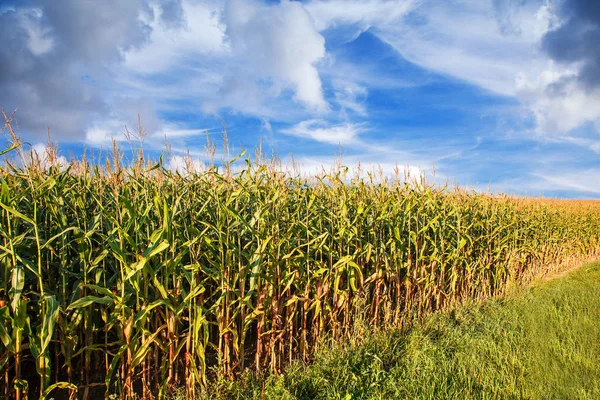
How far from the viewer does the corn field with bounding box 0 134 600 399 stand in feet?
12.5

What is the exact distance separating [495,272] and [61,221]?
9969 millimetres

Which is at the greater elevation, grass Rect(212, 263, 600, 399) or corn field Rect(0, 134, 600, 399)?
corn field Rect(0, 134, 600, 399)

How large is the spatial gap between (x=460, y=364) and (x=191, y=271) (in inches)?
136

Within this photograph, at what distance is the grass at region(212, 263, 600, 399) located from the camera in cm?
443

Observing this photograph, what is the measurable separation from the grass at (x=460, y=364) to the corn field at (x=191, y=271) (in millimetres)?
481

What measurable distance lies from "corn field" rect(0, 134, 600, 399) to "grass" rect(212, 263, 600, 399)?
0.48 meters

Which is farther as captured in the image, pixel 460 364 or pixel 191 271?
pixel 460 364

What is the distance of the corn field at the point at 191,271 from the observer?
3.82m

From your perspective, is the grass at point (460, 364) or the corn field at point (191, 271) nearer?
the corn field at point (191, 271)

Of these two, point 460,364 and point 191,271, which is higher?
point 191,271

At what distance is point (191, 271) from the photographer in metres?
4.37

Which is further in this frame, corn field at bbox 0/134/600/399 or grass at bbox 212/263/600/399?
grass at bbox 212/263/600/399

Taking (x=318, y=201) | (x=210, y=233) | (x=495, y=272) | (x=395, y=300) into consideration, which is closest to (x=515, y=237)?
(x=495, y=272)

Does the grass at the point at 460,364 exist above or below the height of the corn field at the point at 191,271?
below
